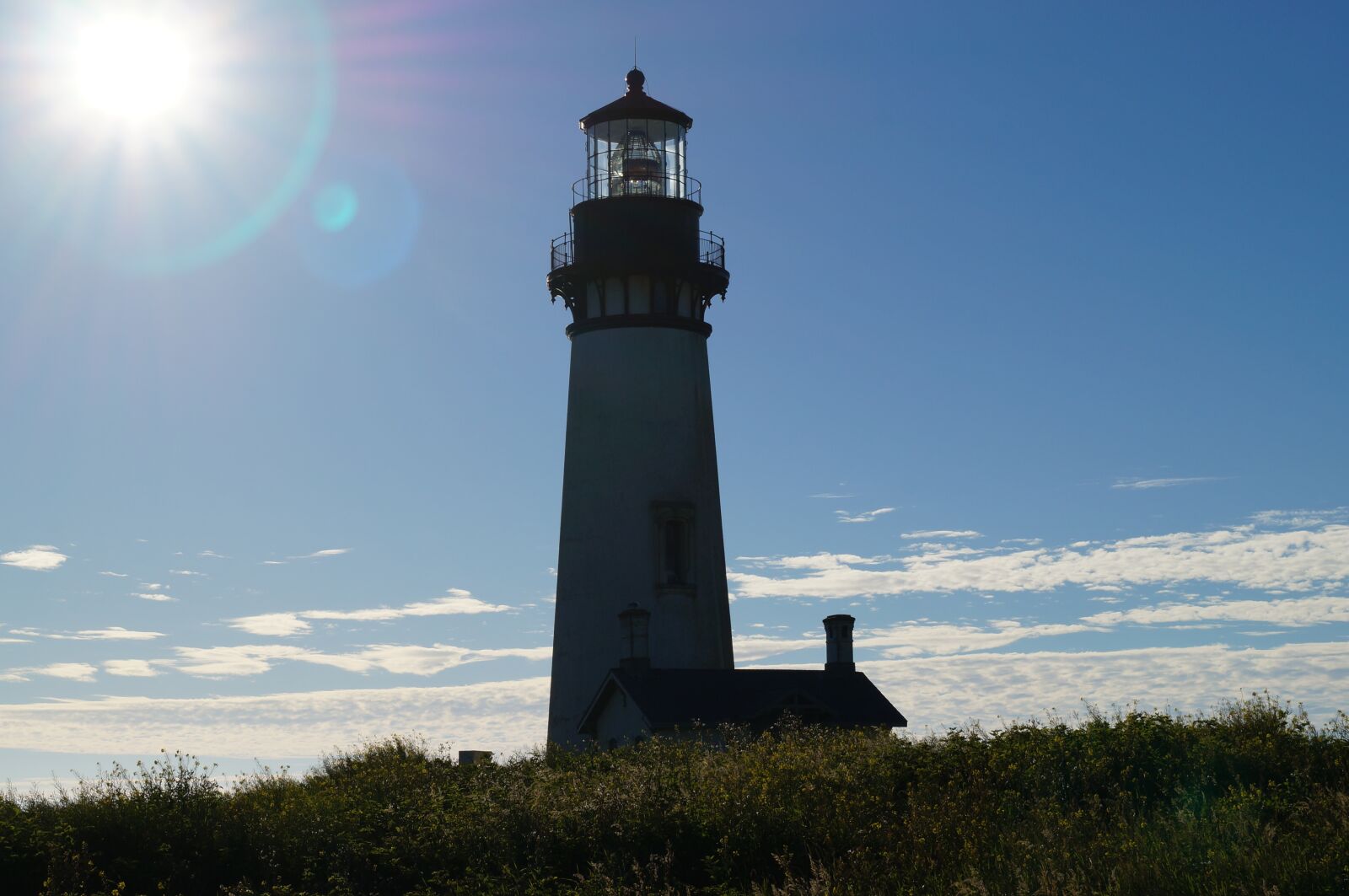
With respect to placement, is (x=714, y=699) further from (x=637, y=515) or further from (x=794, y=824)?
(x=794, y=824)

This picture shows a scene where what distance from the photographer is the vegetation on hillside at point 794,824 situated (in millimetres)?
14523

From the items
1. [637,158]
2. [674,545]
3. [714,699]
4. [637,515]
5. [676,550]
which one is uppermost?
[637,158]

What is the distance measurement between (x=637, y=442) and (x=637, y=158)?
7151 mm

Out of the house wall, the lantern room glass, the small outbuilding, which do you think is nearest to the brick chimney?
the small outbuilding

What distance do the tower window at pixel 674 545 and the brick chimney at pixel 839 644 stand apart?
10.3 feet

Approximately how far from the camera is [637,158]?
36.0m

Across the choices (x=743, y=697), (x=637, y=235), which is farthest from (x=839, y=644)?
(x=637, y=235)

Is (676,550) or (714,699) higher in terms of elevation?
(676,550)

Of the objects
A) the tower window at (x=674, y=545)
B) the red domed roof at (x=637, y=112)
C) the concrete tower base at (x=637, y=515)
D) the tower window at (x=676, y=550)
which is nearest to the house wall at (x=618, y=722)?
the concrete tower base at (x=637, y=515)

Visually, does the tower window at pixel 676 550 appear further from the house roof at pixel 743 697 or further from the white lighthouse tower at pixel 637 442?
the house roof at pixel 743 697

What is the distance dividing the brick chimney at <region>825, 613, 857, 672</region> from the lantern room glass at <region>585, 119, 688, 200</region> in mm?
10533

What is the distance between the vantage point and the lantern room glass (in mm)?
35625

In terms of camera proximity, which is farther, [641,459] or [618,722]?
[641,459]

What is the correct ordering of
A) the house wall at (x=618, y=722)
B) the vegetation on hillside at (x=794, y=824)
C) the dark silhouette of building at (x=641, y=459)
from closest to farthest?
the vegetation on hillside at (x=794, y=824), the house wall at (x=618, y=722), the dark silhouette of building at (x=641, y=459)
